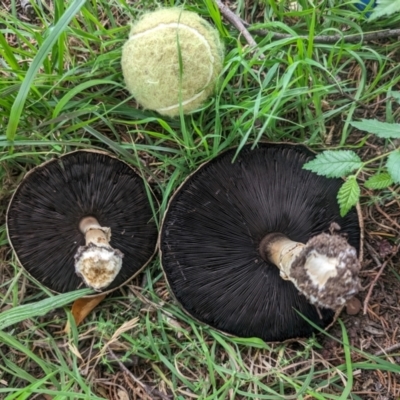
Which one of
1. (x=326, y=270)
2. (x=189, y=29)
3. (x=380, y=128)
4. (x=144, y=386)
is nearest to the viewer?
(x=326, y=270)

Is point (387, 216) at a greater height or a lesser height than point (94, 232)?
lesser

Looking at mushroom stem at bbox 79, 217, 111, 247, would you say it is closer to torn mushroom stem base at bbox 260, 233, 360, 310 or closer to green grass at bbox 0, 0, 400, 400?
green grass at bbox 0, 0, 400, 400

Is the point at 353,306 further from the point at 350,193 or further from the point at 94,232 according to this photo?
the point at 94,232

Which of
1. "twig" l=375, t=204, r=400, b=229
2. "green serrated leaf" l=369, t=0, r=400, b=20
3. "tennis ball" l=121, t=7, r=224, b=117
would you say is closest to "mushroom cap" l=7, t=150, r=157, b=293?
"tennis ball" l=121, t=7, r=224, b=117

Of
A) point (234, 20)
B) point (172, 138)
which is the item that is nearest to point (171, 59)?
point (172, 138)

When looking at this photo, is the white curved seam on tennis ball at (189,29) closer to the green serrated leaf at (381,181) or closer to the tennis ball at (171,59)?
the tennis ball at (171,59)
